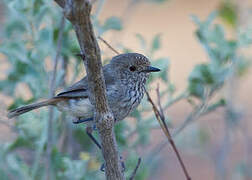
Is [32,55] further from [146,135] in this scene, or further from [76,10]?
[76,10]

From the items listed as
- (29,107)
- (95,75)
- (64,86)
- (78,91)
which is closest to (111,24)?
(64,86)

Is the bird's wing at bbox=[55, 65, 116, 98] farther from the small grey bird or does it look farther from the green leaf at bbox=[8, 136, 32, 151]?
the green leaf at bbox=[8, 136, 32, 151]

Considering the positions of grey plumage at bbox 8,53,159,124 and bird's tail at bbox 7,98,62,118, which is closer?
grey plumage at bbox 8,53,159,124

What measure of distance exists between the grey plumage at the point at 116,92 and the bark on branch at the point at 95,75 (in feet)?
2.06

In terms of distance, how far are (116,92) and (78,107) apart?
0.81 ft

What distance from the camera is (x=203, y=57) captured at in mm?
10180

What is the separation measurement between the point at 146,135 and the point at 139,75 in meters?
0.65

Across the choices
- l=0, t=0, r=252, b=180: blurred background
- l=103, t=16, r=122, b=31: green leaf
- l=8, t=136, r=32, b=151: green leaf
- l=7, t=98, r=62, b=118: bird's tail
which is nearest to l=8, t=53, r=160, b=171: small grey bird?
l=7, t=98, r=62, b=118: bird's tail

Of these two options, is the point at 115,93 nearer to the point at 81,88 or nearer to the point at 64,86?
the point at 81,88

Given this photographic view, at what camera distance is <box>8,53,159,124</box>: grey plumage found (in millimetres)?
3283

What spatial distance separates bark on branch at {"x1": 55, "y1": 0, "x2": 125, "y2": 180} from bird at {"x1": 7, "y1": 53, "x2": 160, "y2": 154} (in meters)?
0.63

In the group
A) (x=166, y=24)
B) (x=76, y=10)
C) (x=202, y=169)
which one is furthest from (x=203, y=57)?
(x=76, y=10)

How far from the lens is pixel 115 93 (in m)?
3.30

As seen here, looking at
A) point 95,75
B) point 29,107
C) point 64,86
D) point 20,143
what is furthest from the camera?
point 64,86
